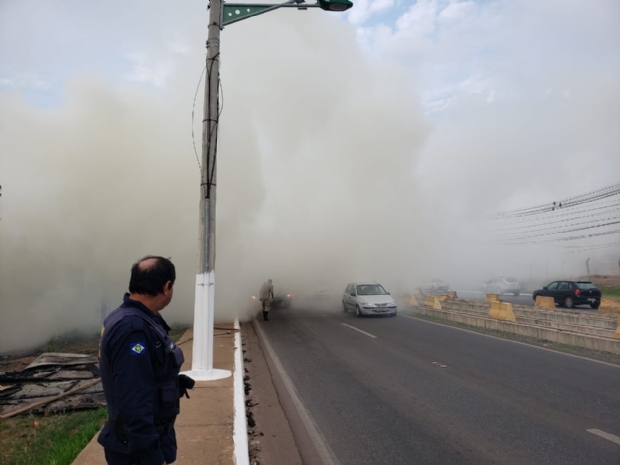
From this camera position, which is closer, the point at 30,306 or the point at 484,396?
the point at 484,396

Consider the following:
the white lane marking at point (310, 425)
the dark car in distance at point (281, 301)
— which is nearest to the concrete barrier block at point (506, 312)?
the white lane marking at point (310, 425)

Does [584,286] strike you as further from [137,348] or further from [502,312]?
[137,348]

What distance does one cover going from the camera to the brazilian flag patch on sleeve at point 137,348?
176 cm

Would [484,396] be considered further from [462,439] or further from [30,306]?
[30,306]

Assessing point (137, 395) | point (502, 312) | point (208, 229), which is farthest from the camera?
point (502, 312)

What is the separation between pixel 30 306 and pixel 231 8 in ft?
37.7

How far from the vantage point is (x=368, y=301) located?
47.9ft

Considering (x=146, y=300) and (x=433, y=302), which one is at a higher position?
(x=146, y=300)

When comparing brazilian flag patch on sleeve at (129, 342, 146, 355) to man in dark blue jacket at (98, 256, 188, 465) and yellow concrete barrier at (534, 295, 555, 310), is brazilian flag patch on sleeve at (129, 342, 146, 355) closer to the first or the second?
man in dark blue jacket at (98, 256, 188, 465)

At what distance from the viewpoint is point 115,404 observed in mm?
1793

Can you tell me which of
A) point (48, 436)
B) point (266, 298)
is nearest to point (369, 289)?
point (266, 298)

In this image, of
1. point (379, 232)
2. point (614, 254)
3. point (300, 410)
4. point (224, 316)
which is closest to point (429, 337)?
point (300, 410)

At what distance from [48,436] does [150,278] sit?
3.61 m

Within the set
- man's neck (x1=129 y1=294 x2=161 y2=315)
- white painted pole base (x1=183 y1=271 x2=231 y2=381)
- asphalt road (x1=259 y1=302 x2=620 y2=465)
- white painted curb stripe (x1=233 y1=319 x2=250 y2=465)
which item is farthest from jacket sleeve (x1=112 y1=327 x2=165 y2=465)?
white painted pole base (x1=183 y1=271 x2=231 y2=381)
